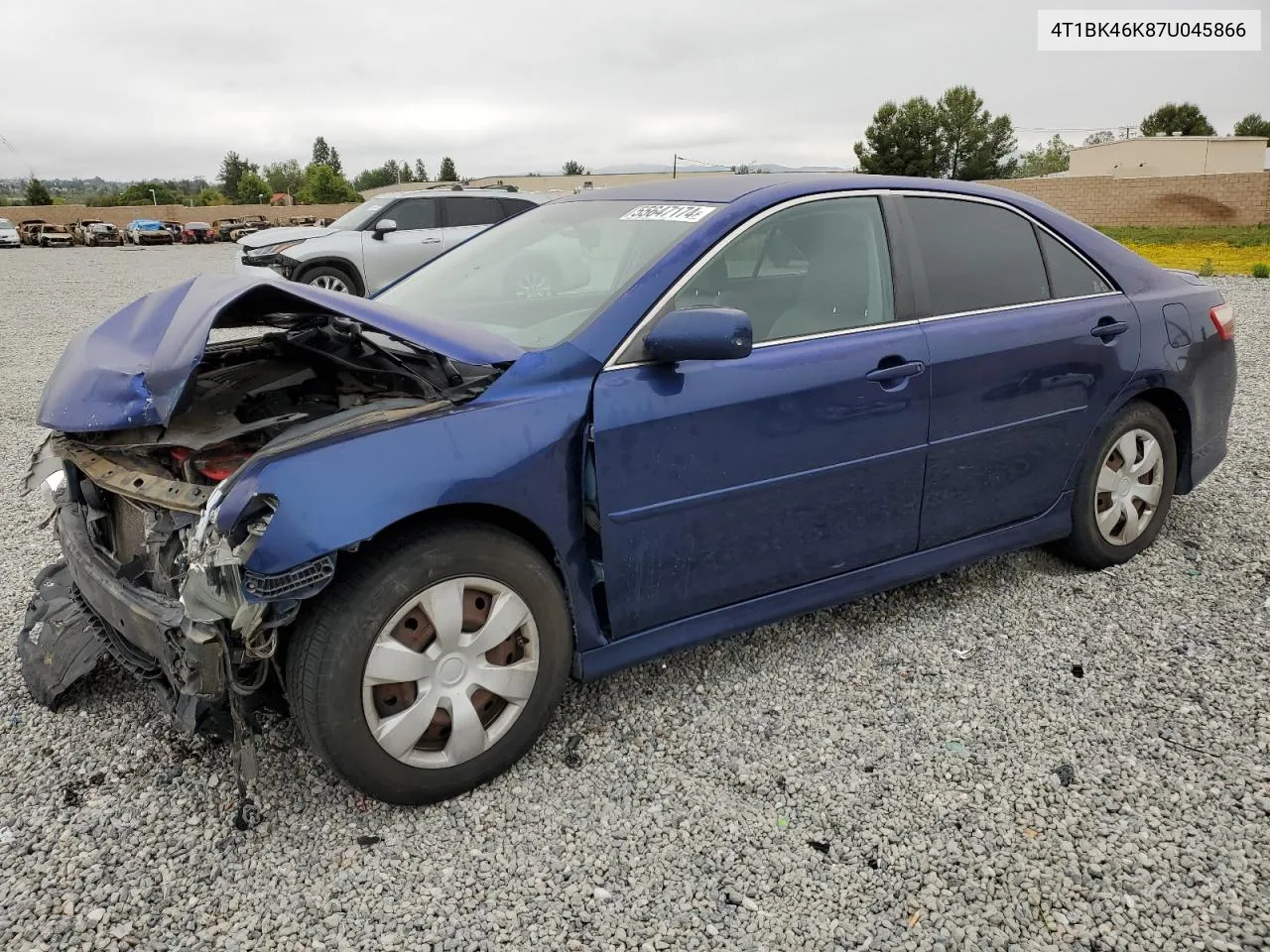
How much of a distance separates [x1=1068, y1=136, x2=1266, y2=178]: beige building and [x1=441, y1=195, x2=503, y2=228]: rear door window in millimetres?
41907

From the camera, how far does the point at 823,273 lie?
3.16m

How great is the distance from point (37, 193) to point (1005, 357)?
75.8 metres

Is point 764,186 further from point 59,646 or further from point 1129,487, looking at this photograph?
point 59,646

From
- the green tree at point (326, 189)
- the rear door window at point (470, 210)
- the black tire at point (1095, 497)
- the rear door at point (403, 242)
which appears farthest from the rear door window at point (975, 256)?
the green tree at point (326, 189)

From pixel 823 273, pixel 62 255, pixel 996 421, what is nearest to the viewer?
pixel 823 273

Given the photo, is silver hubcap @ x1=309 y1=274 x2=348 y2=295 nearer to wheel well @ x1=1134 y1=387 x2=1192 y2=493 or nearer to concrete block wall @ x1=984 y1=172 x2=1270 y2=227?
wheel well @ x1=1134 y1=387 x2=1192 y2=493

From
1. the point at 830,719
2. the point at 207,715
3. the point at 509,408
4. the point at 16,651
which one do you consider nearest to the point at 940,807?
the point at 830,719

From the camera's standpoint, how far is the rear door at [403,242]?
40.9 feet

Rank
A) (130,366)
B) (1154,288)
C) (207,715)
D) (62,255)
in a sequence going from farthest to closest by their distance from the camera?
(62,255) → (1154,288) → (130,366) → (207,715)

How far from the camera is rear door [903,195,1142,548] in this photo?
328 cm

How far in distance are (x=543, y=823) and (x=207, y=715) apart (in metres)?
0.92

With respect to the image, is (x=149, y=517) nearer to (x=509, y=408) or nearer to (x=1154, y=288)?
(x=509, y=408)

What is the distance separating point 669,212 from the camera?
125 inches

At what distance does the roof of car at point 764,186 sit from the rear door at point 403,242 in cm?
914
